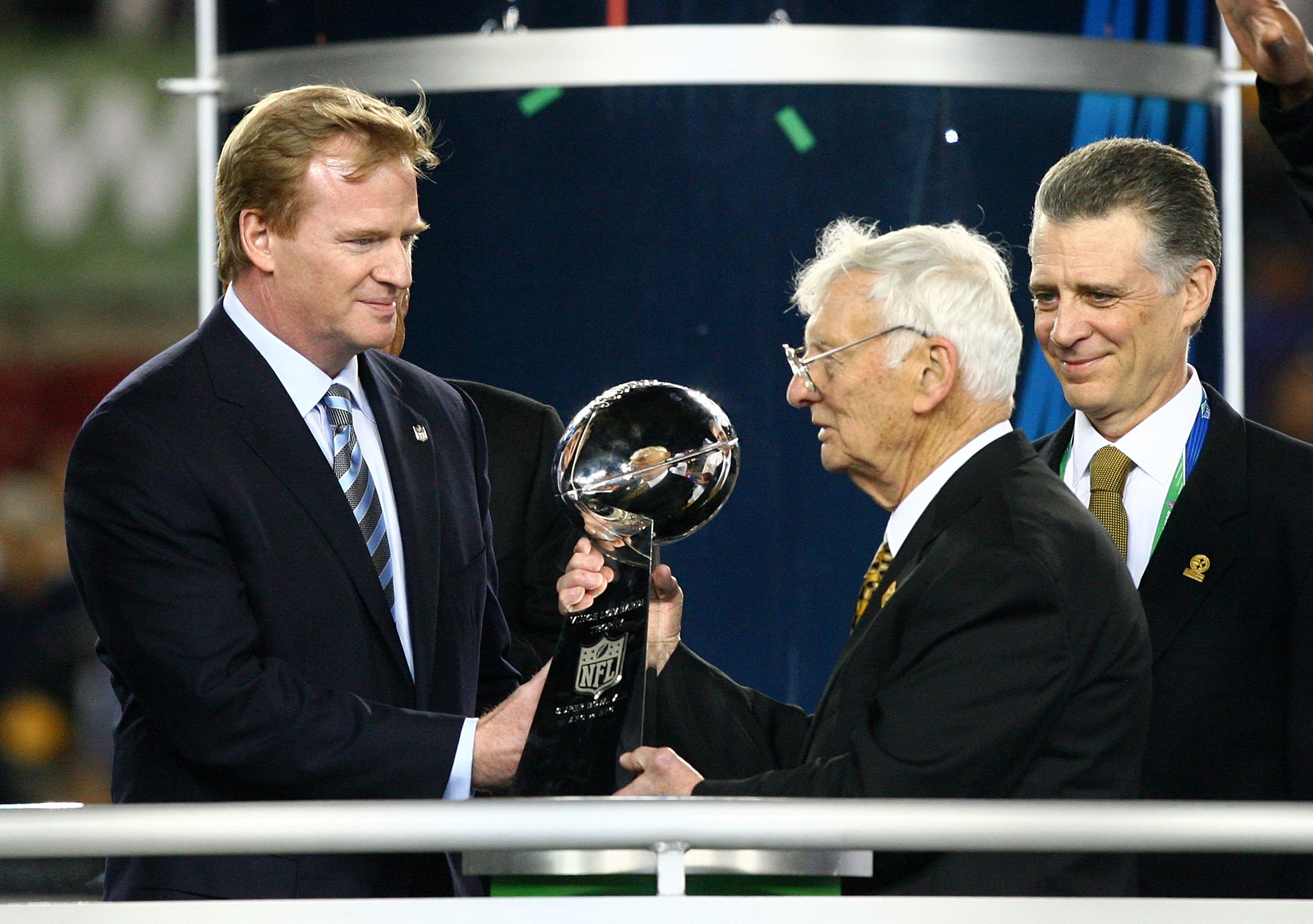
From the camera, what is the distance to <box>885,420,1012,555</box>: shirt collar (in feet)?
7.70

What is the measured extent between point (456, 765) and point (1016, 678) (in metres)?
0.75

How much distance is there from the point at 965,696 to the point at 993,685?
0.12ft

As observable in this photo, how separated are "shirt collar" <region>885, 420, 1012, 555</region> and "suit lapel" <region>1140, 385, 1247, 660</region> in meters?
0.40

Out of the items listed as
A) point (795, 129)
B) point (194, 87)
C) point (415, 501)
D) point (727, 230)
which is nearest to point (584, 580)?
point (415, 501)

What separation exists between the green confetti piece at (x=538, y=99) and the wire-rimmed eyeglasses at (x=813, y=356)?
0.92 meters

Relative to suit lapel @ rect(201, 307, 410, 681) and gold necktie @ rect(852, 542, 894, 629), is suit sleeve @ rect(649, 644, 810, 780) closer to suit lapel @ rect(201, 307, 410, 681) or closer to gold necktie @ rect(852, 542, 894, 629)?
gold necktie @ rect(852, 542, 894, 629)

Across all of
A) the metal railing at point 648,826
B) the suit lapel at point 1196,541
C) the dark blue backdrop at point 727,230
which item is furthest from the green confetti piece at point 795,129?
the metal railing at point 648,826

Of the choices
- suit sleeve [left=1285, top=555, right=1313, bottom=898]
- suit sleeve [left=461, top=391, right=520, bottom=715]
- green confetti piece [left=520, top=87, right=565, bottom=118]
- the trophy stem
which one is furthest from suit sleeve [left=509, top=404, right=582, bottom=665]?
suit sleeve [left=1285, top=555, right=1313, bottom=898]

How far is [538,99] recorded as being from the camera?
125 inches

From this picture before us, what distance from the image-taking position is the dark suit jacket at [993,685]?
2.06m

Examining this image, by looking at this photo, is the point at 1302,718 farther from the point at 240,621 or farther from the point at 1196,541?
the point at 240,621

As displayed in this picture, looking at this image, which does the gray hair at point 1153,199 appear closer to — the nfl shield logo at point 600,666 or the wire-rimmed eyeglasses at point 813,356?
the wire-rimmed eyeglasses at point 813,356

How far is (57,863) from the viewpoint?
3926 mm

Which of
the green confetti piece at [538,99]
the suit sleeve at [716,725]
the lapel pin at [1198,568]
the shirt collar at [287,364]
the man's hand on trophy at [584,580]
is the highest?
the green confetti piece at [538,99]
